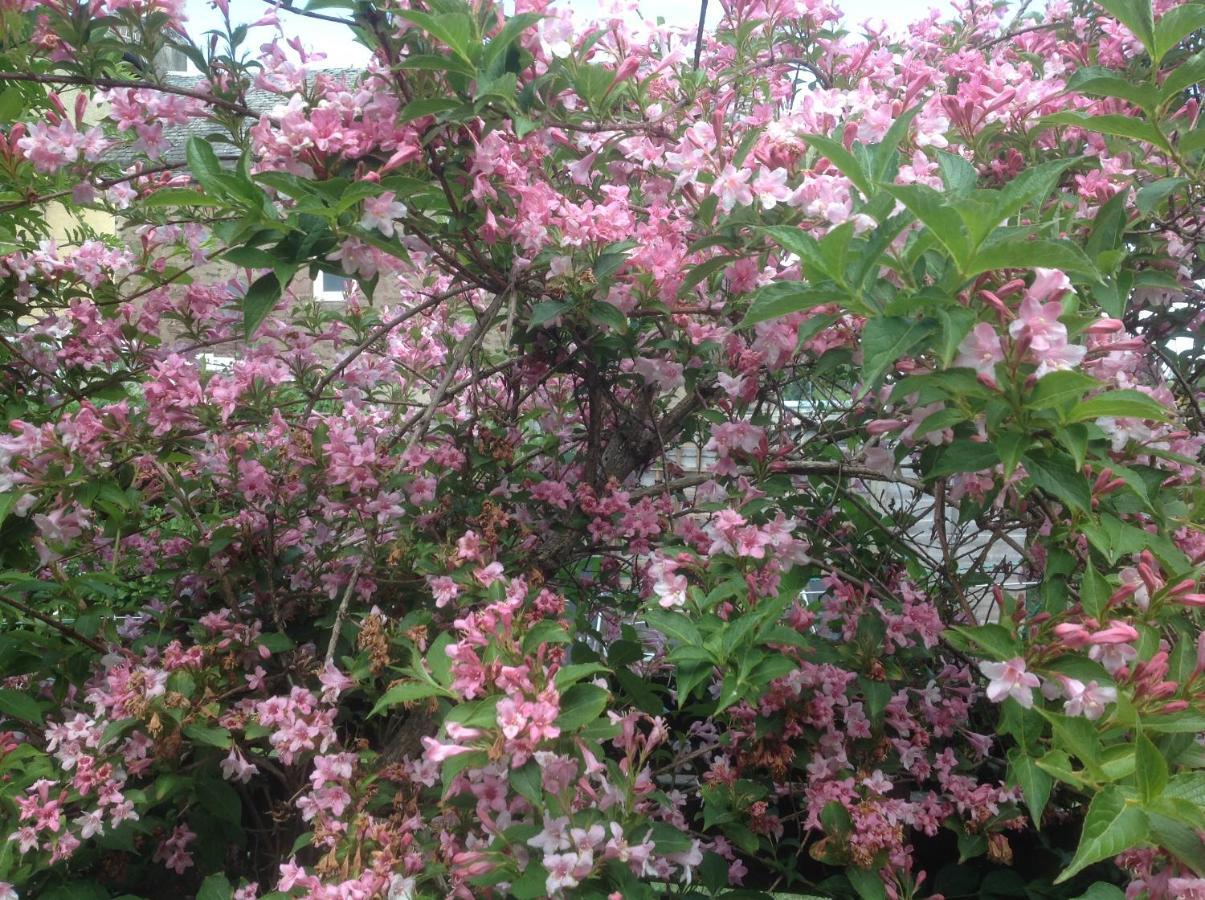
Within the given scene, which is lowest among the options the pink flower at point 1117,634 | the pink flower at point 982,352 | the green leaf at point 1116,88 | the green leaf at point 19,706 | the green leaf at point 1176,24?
the green leaf at point 19,706

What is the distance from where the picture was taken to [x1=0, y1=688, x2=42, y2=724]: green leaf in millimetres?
1838

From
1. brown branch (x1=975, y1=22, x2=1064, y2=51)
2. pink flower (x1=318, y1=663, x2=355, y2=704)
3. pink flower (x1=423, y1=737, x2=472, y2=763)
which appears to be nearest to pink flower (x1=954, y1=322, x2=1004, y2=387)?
pink flower (x1=423, y1=737, x2=472, y2=763)

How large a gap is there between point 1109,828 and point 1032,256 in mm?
662

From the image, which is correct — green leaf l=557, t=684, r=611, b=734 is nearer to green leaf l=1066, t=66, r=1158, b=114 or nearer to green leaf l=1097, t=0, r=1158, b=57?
green leaf l=1066, t=66, r=1158, b=114

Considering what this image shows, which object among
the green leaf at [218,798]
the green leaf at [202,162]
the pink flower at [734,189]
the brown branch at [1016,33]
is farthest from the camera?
the brown branch at [1016,33]

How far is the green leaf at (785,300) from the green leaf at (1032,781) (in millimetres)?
712

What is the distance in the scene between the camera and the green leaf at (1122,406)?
43.1 inches

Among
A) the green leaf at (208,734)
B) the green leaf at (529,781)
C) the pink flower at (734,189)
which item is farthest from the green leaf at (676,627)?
the green leaf at (208,734)

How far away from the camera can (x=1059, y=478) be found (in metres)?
1.22

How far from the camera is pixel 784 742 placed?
5.97 ft

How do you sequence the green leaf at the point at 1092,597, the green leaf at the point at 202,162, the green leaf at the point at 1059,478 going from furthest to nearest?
A: the green leaf at the point at 202,162, the green leaf at the point at 1092,597, the green leaf at the point at 1059,478

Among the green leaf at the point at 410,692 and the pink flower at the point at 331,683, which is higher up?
the green leaf at the point at 410,692

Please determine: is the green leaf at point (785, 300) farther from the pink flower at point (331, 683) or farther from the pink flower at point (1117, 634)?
the pink flower at point (331, 683)

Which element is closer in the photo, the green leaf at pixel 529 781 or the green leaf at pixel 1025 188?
the green leaf at pixel 1025 188
